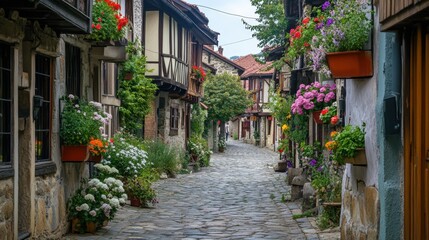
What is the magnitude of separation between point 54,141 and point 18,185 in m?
1.33

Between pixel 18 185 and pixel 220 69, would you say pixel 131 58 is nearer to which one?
pixel 18 185

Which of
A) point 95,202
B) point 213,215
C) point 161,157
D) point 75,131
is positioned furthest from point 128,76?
point 75,131

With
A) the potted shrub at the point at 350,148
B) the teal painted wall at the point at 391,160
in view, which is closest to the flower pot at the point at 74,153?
the potted shrub at the point at 350,148

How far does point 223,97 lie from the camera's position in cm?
4662

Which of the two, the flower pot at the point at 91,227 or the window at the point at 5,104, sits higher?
the window at the point at 5,104

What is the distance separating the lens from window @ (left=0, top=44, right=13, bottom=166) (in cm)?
715

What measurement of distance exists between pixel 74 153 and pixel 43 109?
865 mm

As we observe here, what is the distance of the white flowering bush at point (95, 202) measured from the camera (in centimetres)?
953

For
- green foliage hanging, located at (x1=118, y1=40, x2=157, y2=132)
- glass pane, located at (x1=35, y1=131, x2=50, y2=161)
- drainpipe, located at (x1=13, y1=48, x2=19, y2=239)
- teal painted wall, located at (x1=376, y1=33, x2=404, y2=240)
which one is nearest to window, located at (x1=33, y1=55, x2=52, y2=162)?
glass pane, located at (x1=35, y1=131, x2=50, y2=161)

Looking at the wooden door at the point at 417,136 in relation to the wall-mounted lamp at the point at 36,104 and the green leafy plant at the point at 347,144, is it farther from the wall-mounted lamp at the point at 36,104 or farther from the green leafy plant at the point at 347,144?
the wall-mounted lamp at the point at 36,104

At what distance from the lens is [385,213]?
6.02 metres

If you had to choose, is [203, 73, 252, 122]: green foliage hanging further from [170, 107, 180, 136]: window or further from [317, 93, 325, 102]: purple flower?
[317, 93, 325, 102]: purple flower

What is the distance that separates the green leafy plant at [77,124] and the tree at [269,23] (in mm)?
16333

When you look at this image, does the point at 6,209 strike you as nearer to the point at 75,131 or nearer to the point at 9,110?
the point at 9,110
